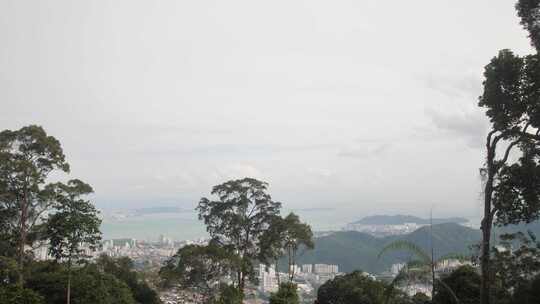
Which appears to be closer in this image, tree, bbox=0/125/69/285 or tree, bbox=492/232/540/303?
tree, bbox=492/232/540/303

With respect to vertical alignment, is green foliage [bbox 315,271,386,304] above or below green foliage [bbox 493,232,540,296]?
below

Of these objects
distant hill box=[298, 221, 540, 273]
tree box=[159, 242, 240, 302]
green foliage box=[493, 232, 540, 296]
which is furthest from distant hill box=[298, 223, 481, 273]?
green foliage box=[493, 232, 540, 296]

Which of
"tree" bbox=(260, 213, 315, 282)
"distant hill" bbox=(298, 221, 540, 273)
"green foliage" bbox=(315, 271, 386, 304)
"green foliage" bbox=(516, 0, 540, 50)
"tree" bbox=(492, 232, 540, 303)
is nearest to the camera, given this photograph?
"green foliage" bbox=(516, 0, 540, 50)

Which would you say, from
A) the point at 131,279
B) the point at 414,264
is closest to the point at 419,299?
the point at 414,264

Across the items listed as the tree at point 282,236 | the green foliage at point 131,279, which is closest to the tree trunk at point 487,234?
the tree at point 282,236

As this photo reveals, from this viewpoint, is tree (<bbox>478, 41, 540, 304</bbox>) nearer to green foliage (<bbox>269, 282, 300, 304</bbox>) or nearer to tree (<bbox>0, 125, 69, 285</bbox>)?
green foliage (<bbox>269, 282, 300, 304</bbox>)

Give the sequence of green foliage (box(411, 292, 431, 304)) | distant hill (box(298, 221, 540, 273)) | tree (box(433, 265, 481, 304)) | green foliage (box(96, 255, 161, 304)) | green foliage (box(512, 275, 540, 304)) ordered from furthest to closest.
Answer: distant hill (box(298, 221, 540, 273)), green foliage (box(96, 255, 161, 304)), green foliage (box(411, 292, 431, 304)), tree (box(433, 265, 481, 304)), green foliage (box(512, 275, 540, 304))

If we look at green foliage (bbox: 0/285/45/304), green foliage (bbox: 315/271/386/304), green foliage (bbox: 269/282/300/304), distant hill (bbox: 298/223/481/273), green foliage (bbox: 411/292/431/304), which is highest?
green foliage (bbox: 0/285/45/304)

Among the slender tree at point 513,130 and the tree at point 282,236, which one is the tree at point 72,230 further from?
the slender tree at point 513,130
